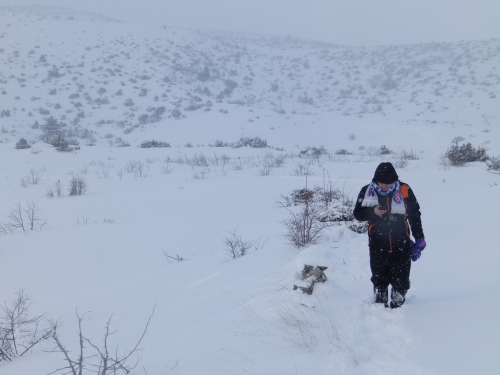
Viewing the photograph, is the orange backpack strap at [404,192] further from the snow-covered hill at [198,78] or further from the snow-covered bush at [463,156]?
the snow-covered hill at [198,78]

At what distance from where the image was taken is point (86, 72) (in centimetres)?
3064

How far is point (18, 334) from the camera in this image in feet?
11.6

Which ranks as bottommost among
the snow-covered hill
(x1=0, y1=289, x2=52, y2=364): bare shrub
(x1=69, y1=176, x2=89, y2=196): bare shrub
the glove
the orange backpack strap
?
(x1=0, y1=289, x2=52, y2=364): bare shrub

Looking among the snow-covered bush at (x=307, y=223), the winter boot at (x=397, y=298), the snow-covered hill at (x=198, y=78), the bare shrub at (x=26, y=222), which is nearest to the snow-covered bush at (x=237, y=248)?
the snow-covered bush at (x=307, y=223)

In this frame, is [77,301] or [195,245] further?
[195,245]

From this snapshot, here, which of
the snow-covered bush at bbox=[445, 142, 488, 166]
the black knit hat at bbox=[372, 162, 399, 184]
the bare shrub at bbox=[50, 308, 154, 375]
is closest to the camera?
the bare shrub at bbox=[50, 308, 154, 375]

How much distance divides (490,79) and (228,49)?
2980cm

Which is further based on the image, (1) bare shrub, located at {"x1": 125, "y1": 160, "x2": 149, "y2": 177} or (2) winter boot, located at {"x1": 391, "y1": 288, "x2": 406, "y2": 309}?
(1) bare shrub, located at {"x1": 125, "y1": 160, "x2": 149, "y2": 177}

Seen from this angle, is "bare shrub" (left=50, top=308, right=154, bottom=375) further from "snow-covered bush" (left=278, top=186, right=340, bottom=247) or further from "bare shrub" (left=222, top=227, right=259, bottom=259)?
"snow-covered bush" (left=278, top=186, right=340, bottom=247)

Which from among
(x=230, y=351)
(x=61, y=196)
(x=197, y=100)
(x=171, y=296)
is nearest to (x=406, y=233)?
(x=230, y=351)

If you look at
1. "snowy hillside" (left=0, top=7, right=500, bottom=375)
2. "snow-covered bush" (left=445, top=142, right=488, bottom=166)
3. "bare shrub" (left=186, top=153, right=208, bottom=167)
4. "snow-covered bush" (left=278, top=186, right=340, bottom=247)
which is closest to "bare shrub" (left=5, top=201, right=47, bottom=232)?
"snowy hillside" (left=0, top=7, right=500, bottom=375)

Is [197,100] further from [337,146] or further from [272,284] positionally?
[272,284]

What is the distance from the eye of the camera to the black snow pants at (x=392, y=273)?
2.91 meters

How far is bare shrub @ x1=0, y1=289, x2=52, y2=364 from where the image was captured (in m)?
3.04
